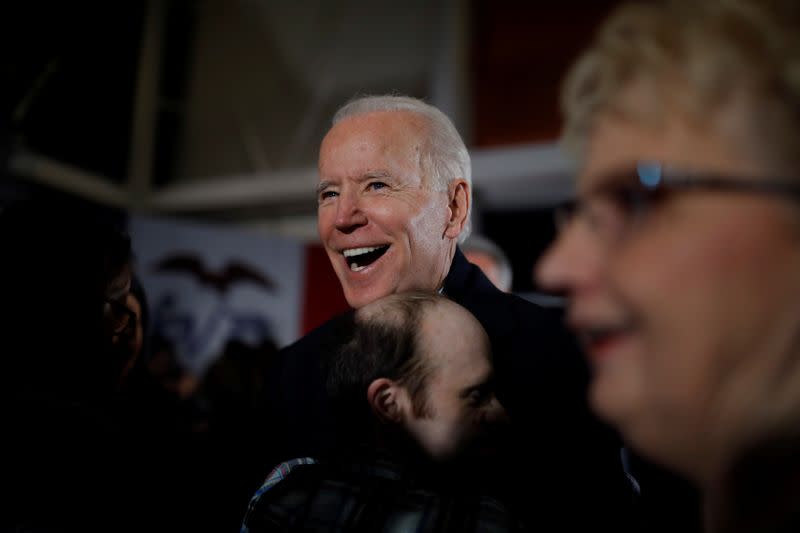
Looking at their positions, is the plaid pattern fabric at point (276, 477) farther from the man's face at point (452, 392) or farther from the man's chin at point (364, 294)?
the man's chin at point (364, 294)

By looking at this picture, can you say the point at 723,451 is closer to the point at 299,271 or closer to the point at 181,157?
the point at 299,271

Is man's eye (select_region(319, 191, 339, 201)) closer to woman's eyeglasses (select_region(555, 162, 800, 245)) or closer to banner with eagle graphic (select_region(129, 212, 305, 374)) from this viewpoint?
woman's eyeglasses (select_region(555, 162, 800, 245))

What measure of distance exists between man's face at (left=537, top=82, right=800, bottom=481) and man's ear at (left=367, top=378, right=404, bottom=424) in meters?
0.32

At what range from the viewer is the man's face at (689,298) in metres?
0.62

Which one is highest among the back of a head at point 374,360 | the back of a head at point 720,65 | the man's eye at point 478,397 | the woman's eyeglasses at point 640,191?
the back of a head at point 720,65

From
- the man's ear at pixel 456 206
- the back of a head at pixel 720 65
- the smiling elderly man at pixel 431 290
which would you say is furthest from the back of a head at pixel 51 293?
the back of a head at pixel 720 65

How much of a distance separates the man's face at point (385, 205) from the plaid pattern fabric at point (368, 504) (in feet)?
1.42

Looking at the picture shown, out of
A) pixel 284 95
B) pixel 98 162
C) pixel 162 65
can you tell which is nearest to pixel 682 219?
pixel 284 95

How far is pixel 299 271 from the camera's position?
16.2 ft

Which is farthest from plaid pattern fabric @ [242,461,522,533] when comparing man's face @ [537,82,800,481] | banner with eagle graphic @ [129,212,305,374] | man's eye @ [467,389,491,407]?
banner with eagle graphic @ [129,212,305,374]

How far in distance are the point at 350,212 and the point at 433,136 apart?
9.9 inches

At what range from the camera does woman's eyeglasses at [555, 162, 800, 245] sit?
0.62 m

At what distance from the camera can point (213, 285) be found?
4625 mm

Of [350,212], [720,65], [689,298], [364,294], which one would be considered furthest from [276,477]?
[720,65]
